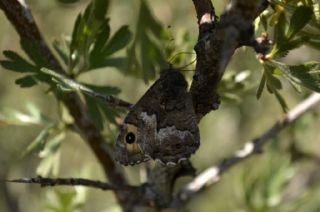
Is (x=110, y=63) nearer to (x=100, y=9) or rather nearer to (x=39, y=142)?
(x=100, y=9)

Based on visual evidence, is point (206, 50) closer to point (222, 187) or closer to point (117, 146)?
point (117, 146)

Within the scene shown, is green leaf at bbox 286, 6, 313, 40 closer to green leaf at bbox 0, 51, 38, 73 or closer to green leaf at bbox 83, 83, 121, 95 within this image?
green leaf at bbox 83, 83, 121, 95

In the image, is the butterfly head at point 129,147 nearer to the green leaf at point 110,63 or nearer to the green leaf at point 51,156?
the green leaf at point 110,63

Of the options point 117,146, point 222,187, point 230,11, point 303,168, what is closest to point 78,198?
point 117,146

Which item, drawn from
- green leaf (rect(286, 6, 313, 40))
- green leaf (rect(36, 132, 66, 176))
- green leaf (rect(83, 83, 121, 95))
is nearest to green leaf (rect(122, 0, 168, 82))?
green leaf (rect(83, 83, 121, 95))

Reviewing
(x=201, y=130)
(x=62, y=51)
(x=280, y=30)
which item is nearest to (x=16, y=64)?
(x=62, y=51)

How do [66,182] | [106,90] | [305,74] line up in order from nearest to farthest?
[305,74] → [66,182] → [106,90]
